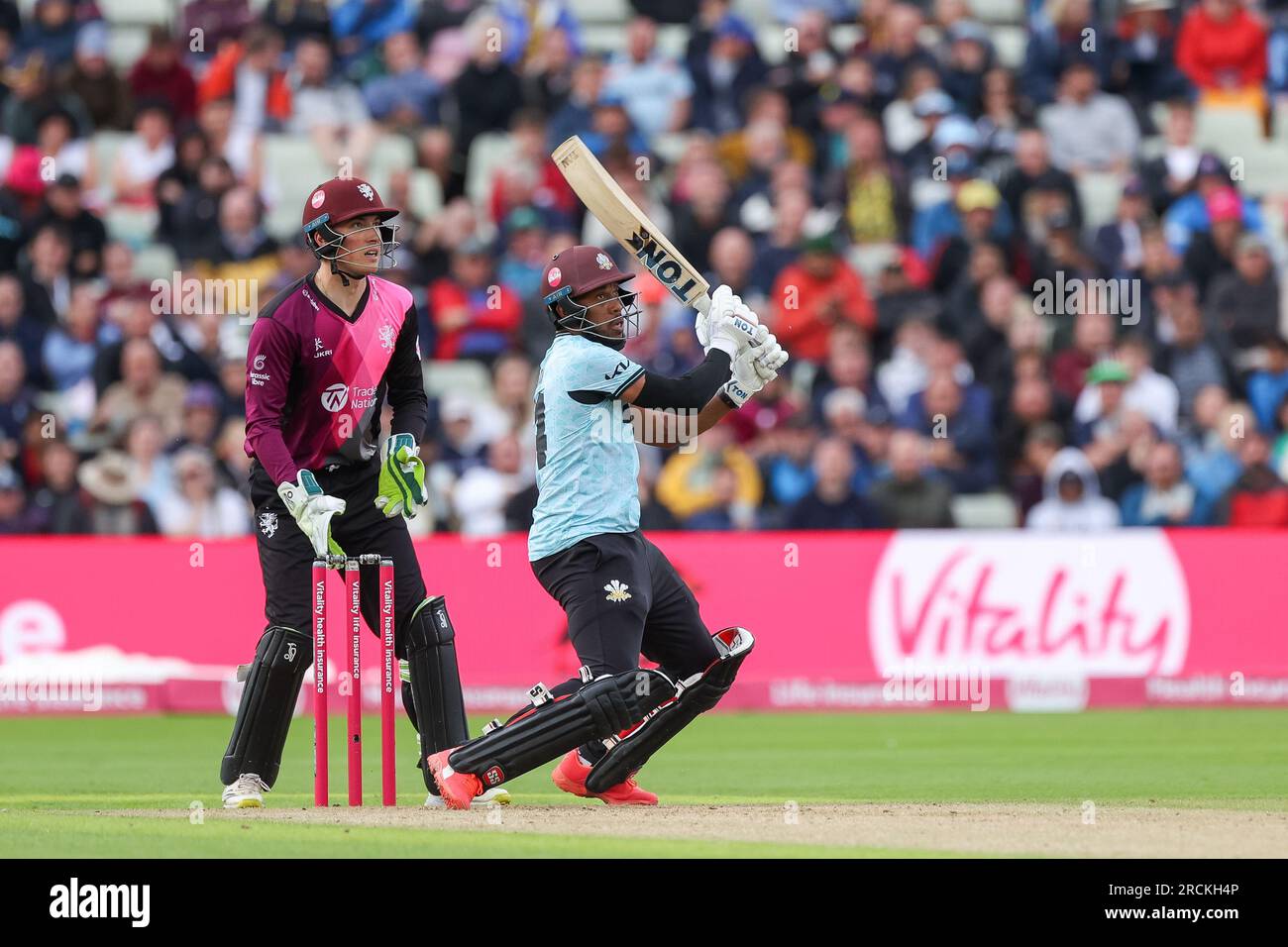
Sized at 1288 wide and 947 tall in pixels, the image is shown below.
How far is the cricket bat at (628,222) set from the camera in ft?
31.6

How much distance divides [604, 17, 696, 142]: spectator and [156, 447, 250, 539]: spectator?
5.57 m

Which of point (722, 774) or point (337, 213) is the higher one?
point (337, 213)

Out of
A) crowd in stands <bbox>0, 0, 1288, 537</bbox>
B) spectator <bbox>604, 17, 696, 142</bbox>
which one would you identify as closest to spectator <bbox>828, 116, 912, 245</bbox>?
crowd in stands <bbox>0, 0, 1288, 537</bbox>

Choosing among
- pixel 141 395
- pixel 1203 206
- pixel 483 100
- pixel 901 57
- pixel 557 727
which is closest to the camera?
pixel 557 727

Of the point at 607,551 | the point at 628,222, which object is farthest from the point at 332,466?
the point at 628,222

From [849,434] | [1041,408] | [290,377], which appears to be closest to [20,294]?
[849,434]

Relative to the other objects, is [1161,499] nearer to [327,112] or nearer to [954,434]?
[954,434]

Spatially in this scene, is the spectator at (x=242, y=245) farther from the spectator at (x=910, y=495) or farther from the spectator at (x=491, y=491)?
the spectator at (x=910, y=495)

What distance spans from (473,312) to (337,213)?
8.90 metres

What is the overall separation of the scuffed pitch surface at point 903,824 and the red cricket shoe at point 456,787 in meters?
0.06

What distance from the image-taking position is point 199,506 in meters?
16.2

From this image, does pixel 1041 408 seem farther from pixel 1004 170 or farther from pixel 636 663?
pixel 636 663

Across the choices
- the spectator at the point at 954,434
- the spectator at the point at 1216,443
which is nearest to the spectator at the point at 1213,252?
the spectator at the point at 1216,443

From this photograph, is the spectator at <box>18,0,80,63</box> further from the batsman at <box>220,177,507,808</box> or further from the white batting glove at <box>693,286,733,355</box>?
the white batting glove at <box>693,286,733,355</box>
